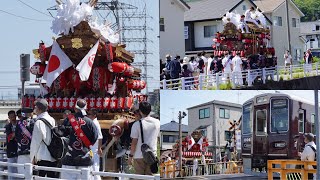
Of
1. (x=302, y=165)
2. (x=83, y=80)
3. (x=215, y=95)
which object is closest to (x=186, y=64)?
(x=215, y=95)

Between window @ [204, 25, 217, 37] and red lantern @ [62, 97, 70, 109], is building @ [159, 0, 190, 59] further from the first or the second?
red lantern @ [62, 97, 70, 109]

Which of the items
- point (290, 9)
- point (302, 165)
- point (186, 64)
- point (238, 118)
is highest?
Result: point (290, 9)

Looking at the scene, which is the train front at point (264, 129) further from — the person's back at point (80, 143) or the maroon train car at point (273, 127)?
the person's back at point (80, 143)

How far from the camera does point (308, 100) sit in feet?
21.7

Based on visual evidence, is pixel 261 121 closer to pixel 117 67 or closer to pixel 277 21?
pixel 277 21

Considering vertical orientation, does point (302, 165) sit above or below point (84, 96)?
below

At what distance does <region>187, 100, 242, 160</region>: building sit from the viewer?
6828 millimetres

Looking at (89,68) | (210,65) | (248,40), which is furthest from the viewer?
(89,68)

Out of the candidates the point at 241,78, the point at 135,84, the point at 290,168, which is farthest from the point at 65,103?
the point at 290,168

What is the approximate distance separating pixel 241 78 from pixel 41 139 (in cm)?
262

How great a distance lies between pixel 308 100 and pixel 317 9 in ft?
3.87

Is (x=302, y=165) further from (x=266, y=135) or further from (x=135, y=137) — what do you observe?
(x=135, y=137)

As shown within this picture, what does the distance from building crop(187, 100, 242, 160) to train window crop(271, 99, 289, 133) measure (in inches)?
13.5

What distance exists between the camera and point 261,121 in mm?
6836
